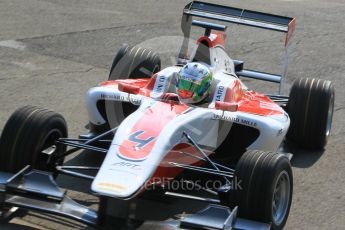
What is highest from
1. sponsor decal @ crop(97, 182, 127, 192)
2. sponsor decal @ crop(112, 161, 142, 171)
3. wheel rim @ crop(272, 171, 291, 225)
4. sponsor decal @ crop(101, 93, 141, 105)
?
sponsor decal @ crop(101, 93, 141, 105)

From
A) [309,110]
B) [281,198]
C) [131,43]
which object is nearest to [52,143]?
[281,198]

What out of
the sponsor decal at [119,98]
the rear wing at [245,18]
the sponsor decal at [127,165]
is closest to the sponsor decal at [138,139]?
the sponsor decal at [127,165]

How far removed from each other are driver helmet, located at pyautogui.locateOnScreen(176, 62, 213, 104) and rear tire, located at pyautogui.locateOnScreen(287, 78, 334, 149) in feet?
4.13

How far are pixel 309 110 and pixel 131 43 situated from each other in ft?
16.3

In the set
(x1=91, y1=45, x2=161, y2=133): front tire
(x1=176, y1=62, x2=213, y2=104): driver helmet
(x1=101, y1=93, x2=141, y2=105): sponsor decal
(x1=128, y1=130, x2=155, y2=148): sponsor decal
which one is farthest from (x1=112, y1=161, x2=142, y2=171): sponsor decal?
(x1=91, y1=45, x2=161, y2=133): front tire

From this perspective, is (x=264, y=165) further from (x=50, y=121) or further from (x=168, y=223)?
(x=50, y=121)

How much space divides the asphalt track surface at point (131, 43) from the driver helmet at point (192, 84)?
1196mm

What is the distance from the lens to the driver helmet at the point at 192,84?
6.64 m

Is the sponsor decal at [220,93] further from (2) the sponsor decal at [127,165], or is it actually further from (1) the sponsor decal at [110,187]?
(1) the sponsor decal at [110,187]

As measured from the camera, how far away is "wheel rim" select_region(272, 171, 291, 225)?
592 centimetres

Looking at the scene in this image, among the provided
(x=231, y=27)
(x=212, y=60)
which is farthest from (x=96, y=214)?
(x=231, y=27)

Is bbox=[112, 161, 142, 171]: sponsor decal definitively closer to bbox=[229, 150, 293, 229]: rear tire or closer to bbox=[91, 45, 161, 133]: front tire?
bbox=[229, 150, 293, 229]: rear tire

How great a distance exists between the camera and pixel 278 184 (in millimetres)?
5938

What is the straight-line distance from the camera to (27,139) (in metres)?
6.00
